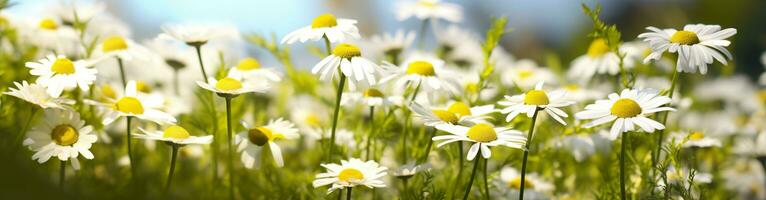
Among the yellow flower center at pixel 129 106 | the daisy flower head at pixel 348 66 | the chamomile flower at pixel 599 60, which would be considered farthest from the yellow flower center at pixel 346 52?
the chamomile flower at pixel 599 60

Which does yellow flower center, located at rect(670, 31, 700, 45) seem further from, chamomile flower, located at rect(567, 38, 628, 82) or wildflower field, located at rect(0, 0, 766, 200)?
chamomile flower, located at rect(567, 38, 628, 82)

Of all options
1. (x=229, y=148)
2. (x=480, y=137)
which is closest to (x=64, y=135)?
(x=229, y=148)

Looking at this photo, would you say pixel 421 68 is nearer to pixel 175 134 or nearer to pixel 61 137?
pixel 175 134

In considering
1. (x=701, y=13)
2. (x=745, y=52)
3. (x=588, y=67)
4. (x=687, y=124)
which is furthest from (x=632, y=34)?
(x=588, y=67)

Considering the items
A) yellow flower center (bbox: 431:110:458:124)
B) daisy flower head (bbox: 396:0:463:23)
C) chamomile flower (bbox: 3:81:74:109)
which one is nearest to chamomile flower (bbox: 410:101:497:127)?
yellow flower center (bbox: 431:110:458:124)

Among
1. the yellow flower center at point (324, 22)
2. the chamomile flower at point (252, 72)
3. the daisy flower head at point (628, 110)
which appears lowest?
the daisy flower head at point (628, 110)

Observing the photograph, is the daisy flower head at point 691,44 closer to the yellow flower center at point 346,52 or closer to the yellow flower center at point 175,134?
the yellow flower center at point 346,52

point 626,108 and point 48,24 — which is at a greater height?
point 48,24
